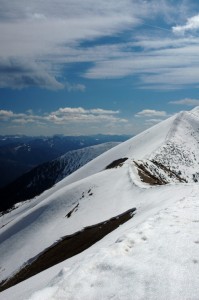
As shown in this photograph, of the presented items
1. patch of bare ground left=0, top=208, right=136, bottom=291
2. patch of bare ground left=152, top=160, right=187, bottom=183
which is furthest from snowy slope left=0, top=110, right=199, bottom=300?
patch of bare ground left=152, top=160, right=187, bottom=183

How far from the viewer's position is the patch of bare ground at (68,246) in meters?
23.6

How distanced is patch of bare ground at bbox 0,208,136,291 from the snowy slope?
1.59 m

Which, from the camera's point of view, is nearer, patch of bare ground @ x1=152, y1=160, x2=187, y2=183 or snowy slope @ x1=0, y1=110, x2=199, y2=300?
snowy slope @ x1=0, y1=110, x2=199, y2=300

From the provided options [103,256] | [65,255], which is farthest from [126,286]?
[65,255]

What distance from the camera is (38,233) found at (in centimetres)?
3809

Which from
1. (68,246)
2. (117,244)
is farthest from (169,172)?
(117,244)

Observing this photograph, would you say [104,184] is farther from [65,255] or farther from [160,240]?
[160,240]

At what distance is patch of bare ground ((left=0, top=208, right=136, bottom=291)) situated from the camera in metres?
23.6

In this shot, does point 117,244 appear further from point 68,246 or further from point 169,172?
point 169,172

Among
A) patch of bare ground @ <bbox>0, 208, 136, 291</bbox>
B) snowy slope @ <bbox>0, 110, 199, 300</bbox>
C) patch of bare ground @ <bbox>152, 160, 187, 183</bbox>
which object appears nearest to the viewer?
snowy slope @ <bbox>0, 110, 199, 300</bbox>

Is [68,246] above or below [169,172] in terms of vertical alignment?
below

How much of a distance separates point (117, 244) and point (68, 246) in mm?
14665

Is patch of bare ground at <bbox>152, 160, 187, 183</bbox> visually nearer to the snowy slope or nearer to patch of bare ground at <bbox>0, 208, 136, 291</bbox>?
the snowy slope

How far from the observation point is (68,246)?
85.3 feet
